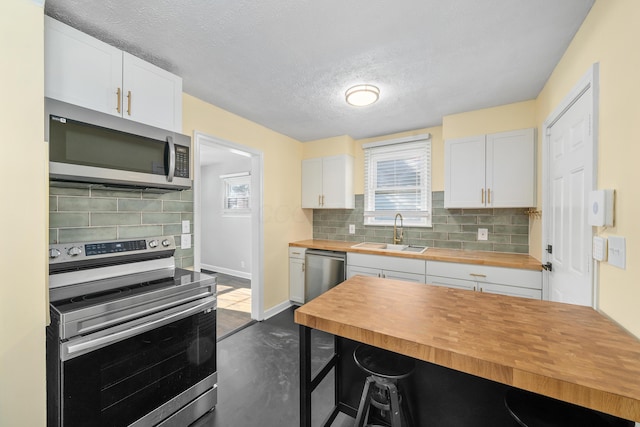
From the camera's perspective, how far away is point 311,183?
3.84 m

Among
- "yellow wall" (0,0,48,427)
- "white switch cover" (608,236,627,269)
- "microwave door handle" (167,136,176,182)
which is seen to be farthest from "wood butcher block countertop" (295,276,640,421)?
"microwave door handle" (167,136,176,182)

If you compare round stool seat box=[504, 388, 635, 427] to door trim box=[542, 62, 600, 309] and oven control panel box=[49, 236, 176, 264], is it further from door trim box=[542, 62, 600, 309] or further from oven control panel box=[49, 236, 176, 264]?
oven control panel box=[49, 236, 176, 264]

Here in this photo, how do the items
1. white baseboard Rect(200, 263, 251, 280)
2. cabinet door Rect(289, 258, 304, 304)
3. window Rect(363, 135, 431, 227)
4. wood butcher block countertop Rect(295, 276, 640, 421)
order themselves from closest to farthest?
wood butcher block countertop Rect(295, 276, 640, 421) → window Rect(363, 135, 431, 227) → cabinet door Rect(289, 258, 304, 304) → white baseboard Rect(200, 263, 251, 280)

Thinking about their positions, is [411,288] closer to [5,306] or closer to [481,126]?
[5,306]

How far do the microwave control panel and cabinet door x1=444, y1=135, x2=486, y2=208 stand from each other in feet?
8.57

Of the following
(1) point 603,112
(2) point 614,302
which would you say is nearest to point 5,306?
(2) point 614,302

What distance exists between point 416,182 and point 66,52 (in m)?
3.39

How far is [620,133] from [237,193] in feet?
16.9

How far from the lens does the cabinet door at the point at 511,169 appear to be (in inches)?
95.1

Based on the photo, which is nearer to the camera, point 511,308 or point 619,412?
point 619,412

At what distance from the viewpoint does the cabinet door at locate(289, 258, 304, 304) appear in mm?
3523

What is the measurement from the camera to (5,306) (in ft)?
3.33

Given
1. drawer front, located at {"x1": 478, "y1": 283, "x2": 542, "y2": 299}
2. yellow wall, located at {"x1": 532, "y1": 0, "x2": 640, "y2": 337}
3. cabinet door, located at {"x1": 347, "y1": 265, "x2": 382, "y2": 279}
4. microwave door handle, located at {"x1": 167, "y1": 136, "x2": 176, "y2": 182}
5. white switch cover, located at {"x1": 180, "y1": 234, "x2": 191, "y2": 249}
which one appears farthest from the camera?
cabinet door, located at {"x1": 347, "y1": 265, "x2": 382, "y2": 279}

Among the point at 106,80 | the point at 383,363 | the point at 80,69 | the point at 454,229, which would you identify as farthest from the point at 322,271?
the point at 80,69
